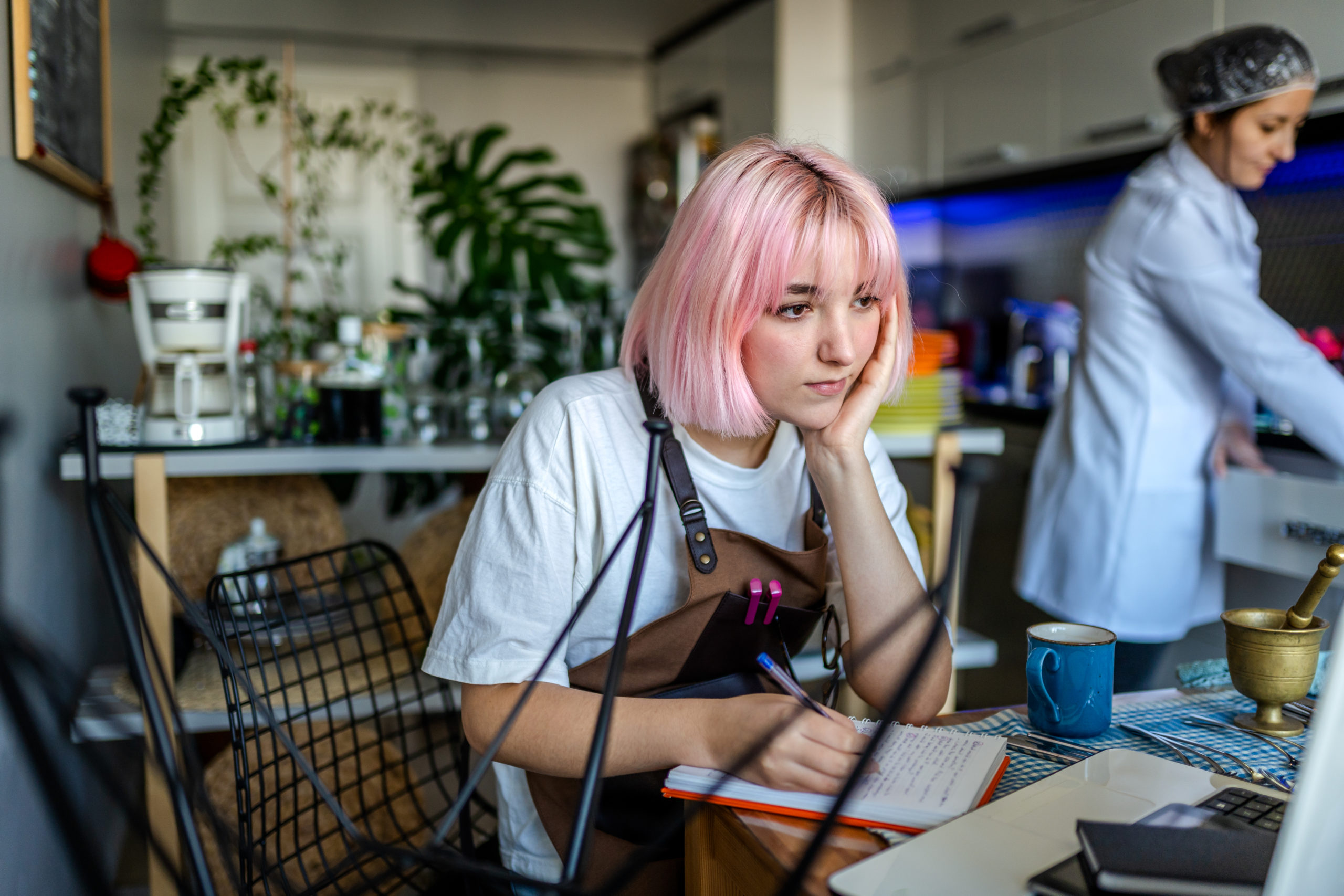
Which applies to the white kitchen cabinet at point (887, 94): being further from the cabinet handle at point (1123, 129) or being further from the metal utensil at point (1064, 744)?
the metal utensil at point (1064, 744)

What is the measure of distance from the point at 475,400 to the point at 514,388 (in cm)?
9

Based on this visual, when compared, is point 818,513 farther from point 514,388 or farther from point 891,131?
point 891,131

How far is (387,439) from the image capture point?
1.71 meters

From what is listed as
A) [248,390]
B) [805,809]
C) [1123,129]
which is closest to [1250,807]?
[805,809]

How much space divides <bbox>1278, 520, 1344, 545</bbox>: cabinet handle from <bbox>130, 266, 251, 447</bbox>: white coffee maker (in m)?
1.63

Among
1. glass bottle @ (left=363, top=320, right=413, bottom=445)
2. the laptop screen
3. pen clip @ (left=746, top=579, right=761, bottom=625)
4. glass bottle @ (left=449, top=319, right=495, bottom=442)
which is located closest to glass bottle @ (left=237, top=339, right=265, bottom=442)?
glass bottle @ (left=363, top=320, right=413, bottom=445)

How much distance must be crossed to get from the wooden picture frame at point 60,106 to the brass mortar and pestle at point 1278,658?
1.52 m

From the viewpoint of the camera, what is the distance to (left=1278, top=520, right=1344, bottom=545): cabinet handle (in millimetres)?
1460

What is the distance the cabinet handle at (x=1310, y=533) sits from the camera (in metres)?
1.46

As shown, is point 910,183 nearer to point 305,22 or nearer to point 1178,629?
point 1178,629

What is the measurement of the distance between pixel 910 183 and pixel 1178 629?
1.72m

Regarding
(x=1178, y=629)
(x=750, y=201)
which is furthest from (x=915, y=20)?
(x=750, y=201)

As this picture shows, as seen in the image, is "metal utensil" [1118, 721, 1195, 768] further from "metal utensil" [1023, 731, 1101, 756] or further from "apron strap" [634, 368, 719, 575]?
"apron strap" [634, 368, 719, 575]

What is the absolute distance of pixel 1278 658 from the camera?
84cm
